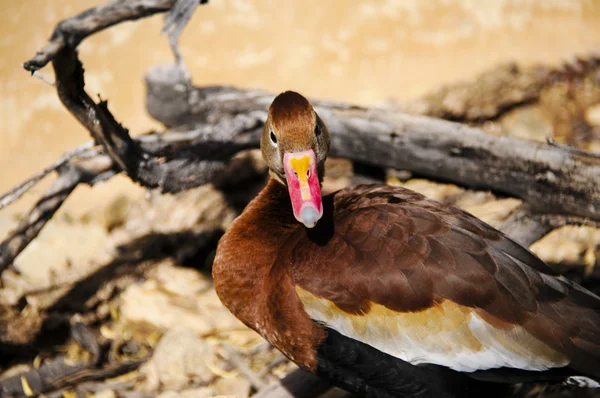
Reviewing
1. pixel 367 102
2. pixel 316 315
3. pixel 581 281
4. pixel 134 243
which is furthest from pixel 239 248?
pixel 367 102

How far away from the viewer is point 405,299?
Answer: 2.27 metres

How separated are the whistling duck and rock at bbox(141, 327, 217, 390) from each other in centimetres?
79

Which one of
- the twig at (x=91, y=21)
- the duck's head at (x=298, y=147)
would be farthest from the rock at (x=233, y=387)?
the twig at (x=91, y=21)

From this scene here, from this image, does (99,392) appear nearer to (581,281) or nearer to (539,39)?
(581,281)

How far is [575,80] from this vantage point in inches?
205

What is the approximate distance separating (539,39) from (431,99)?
1.72m

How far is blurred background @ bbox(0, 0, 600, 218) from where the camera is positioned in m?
5.38

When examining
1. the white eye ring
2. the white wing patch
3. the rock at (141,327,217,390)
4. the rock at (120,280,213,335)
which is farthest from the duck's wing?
the rock at (120,280,213,335)

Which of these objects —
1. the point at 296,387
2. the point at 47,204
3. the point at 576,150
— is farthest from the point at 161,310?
the point at 576,150

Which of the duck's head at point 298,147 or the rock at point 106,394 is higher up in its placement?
the duck's head at point 298,147

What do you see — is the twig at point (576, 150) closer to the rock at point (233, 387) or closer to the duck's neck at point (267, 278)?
the duck's neck at point (267, 278)

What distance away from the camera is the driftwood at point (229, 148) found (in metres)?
2.87

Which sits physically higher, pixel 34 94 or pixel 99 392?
pixel 34 94

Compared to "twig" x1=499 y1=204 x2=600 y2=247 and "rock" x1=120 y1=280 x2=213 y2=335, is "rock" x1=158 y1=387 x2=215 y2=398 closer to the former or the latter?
"rock" x1=120 y1=280 x2=213 y2=335
